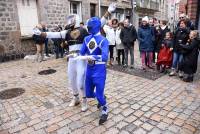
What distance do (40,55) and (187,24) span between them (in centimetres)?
698

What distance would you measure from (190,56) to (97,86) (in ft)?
12.4

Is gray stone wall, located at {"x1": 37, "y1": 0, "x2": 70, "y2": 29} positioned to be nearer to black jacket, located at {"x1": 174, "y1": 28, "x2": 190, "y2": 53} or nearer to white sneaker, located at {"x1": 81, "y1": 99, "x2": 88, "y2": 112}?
black jacket, located at {"x1": 174, "y1": 28, "x2": 190, "y2": 53}

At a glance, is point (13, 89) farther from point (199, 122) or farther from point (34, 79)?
point (199, 122)

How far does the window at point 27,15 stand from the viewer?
10.5 meters

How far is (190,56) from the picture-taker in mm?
6004

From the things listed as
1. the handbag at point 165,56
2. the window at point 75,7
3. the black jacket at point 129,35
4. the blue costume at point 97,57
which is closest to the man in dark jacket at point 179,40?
the handbag at point 165,56

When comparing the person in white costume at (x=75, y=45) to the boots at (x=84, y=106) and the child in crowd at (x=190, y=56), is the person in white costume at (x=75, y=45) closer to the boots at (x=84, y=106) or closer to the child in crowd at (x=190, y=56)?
the boots at (x=84, y=106)

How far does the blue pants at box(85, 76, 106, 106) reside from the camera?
356 centimetres

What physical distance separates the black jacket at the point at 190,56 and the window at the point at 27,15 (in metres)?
8.30

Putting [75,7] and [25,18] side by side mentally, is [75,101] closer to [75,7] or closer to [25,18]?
[25,18]

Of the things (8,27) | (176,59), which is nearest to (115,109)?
(176,59)

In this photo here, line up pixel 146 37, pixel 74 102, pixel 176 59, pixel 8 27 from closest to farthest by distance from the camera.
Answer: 1. pixel 74 102
2. pixel 176 59
3. pixel 146 37
4. pixel 8 27

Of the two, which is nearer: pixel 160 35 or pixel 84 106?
pixel 84 106

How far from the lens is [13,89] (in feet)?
19.0
